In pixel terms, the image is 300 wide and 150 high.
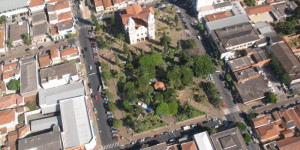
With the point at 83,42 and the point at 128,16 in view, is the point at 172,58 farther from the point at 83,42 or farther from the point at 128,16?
the point at 83,42

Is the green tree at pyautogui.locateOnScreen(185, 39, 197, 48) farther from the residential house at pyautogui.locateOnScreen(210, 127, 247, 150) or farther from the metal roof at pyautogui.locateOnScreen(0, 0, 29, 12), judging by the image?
the metal roof at pyautogui.locateOnScreen(0, 0, 29, 12)

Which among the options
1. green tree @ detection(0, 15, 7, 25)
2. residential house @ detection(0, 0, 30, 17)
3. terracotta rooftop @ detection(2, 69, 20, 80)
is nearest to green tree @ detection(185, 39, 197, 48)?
terracotta rooftop @ detection(2, 69, 20, 80)

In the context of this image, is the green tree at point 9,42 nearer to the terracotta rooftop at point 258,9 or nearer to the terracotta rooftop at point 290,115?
the terracotta rooftop at point 258,9

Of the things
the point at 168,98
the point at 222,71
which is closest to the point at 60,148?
Answer: the point at 168,98

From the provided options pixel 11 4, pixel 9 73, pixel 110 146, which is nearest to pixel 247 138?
pixel 110 146

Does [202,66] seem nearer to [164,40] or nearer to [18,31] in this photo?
[164,40]

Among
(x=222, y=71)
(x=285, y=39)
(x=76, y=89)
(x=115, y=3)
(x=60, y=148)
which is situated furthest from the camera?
(x=115, y=3)

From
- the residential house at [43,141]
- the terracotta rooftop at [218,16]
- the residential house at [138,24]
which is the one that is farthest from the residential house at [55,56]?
the terracotta rooftop at [218,16]
